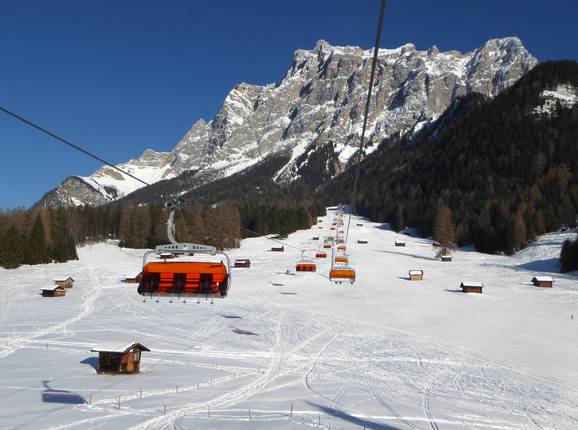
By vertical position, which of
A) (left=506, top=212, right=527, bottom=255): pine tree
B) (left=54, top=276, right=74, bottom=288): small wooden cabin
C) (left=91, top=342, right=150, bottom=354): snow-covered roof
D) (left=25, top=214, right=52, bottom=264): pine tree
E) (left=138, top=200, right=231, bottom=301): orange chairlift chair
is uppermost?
(left=506, top=212, right=527, bottom=255): pine tree

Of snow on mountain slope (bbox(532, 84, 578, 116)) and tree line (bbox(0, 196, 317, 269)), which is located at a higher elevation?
snow on mountain slope (bbox(532, 84, 578, 116))

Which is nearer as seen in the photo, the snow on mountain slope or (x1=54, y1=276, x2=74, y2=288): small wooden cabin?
(x1=54, y1=276, x2=74, y2=288): small wooden cabin

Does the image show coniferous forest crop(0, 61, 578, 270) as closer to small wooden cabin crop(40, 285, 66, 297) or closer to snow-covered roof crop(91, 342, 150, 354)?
small wooden cabin crop(40, 285, 66, 297)

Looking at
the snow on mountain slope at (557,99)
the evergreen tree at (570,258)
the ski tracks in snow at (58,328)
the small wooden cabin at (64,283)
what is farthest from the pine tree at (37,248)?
the snow on mountain slope at (557,99)

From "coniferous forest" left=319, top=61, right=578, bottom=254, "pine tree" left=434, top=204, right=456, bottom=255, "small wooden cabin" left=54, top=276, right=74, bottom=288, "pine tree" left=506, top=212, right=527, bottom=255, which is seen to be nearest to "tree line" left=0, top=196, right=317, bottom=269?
"small wooden cabin" left=54, top=276, right=74, bottom=288

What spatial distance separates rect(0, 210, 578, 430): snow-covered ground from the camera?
22.8m

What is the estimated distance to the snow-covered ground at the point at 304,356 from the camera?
22797 millimetres

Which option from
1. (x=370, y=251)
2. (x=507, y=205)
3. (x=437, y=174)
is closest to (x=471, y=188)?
(x=437, y=174)

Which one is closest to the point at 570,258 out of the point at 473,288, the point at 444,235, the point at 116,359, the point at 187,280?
the point at 444,235

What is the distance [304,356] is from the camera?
3400 centimetres

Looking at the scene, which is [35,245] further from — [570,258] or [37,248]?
[570,258]

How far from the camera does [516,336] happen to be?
39.3m

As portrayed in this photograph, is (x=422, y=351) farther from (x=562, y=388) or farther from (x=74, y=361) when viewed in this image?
(x=74, y=361)

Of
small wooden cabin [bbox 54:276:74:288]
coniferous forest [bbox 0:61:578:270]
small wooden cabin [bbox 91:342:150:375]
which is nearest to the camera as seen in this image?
small wooden cabin [bbox 91:342:150:375]
